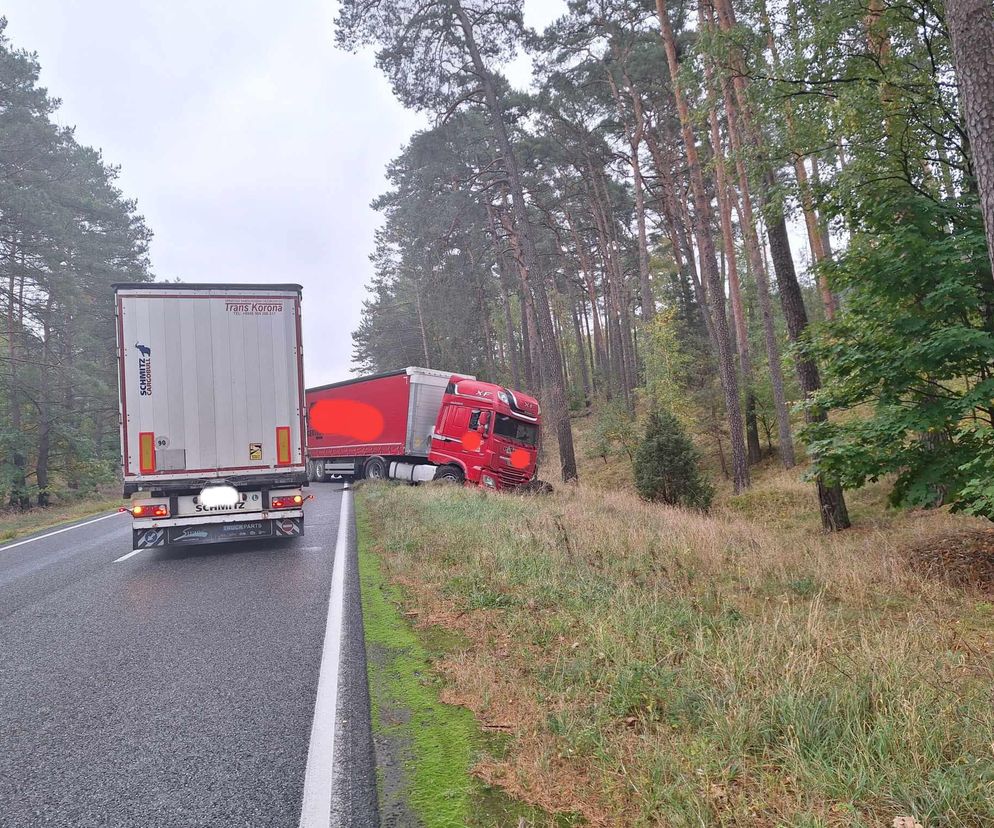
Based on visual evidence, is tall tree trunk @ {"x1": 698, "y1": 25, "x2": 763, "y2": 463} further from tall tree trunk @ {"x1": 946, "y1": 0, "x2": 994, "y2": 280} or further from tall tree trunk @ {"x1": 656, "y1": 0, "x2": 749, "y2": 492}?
tall tree trunk @ {"x1": 946, "y1": 0, "x2": 994, "y2": 280}

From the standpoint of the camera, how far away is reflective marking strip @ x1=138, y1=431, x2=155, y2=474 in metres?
8.63

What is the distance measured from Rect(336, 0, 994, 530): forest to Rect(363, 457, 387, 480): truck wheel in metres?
6.52

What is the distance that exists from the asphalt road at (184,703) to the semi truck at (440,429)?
36.6 feet

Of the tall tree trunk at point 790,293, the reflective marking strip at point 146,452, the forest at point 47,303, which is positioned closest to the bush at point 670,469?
the tall tree trunk at point 790,293

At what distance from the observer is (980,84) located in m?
5.11

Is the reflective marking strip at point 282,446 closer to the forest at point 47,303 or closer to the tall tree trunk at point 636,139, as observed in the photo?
the tall tree trunk at point 636,139

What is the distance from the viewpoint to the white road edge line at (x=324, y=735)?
107 inches

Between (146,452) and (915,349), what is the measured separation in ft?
32.2

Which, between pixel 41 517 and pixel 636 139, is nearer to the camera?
pixel 41 517

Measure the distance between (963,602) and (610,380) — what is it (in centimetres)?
3293

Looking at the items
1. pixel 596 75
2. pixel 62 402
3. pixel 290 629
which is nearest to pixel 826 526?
pixel 290 629

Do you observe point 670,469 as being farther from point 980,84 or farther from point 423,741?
point 423,741

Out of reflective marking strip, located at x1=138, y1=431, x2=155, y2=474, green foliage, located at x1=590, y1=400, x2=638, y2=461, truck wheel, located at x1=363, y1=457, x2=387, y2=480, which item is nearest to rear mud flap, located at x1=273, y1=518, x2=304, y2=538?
reflective marking strip, located at x1=138, y1=431, x2=155, y2=474

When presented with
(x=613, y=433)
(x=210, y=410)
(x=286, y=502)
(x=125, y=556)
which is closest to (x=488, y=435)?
(x=613, y=433)
